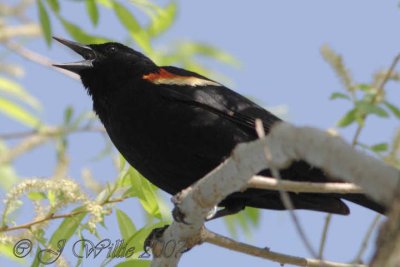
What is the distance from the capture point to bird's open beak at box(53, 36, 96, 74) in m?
4.07

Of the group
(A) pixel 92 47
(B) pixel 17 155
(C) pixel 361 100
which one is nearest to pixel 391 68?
(C) pixel 361 100

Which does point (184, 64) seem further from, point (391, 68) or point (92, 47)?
point (391, 68)

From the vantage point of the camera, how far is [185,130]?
3.57 metres

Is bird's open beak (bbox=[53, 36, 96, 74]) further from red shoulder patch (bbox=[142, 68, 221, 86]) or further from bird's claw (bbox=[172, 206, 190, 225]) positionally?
bird's claw (bbox=[172, 206, 190, 225])

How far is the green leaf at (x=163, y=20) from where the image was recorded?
4418 millimetres

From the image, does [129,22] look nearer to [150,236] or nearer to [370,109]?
[150,236]

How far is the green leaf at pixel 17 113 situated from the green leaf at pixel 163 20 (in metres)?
0.87

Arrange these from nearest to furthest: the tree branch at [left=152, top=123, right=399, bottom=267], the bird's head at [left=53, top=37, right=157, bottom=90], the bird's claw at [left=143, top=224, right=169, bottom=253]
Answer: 1. the tree branch at [left=152, top=123, right=399, bottom=267]
2. the bird's claw at [left=143, top=224, right=169, bottom=253]
3. the bird's head at [left=53, top=37, right=157, bottom=90]

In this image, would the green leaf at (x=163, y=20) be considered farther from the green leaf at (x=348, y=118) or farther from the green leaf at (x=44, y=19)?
the green leaf at (x=348, y=118)

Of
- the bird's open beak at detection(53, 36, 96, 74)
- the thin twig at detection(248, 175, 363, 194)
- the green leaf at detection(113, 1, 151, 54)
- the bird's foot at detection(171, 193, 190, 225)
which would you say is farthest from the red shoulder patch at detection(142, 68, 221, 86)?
the thin twig at detection(248, 175, 363, 194)

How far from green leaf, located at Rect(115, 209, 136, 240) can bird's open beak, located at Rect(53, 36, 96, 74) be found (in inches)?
45.8

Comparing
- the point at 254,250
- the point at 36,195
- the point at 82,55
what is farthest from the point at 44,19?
the point at 254,250

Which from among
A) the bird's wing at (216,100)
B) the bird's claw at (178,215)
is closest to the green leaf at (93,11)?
the bird's wing at (216,100)

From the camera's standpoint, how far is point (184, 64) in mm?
5297
